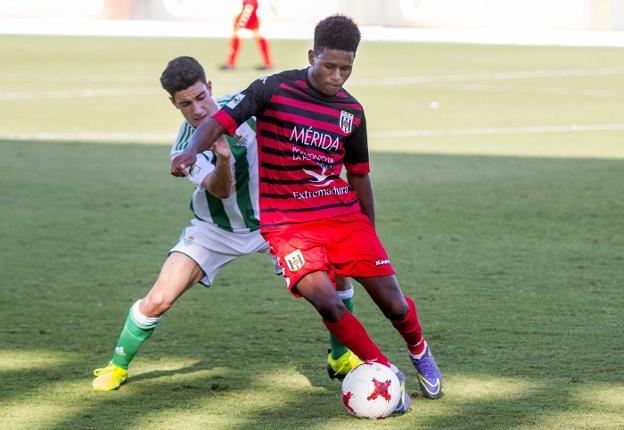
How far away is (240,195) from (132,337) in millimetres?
804

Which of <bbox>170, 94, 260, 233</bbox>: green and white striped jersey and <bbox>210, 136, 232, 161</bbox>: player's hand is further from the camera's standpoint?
<bbox>170, 94, 260, 233</bbox>: green and white striped jersey

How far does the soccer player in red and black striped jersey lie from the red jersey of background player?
19.3 meters

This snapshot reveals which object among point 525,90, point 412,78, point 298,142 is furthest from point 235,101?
point 412,78

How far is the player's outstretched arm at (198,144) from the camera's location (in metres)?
4.62

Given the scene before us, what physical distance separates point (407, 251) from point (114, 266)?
2.02 meters

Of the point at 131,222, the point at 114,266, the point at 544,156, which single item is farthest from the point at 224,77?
the point at 114,266

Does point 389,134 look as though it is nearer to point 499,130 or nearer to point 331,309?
point 499,130

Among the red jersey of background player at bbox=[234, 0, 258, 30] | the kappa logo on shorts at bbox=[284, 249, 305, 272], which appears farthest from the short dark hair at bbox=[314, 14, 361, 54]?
the red jersey of background player at bbox=[234, 0, 258, 30]

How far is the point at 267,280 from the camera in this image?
7680 millimetres

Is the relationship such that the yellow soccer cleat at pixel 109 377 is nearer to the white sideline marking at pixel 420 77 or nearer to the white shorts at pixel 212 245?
the white shorts at pixel 212 245

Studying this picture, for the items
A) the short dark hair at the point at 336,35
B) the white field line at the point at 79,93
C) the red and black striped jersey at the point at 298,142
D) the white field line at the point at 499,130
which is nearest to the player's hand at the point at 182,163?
the red and black striped jersey at the point at 298,142

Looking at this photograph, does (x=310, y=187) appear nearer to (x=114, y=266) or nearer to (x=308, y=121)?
(x=308, y=121)

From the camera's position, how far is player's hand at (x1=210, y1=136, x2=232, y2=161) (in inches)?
194

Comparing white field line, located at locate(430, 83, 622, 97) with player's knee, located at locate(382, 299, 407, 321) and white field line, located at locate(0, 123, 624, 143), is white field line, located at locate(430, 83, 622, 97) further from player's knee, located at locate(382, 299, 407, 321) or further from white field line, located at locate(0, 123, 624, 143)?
player's knee, located at locate(382, 299, 407, 321)
